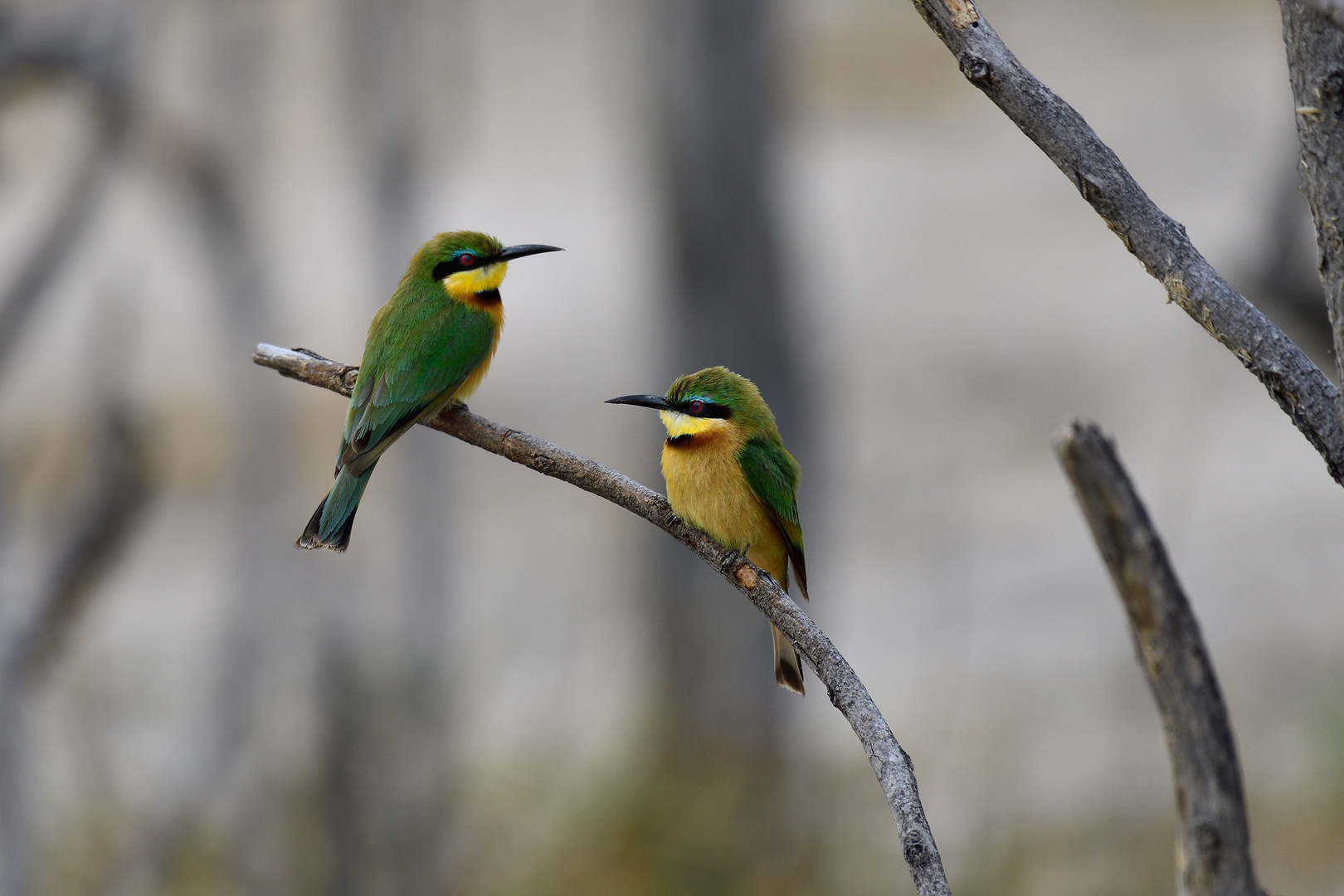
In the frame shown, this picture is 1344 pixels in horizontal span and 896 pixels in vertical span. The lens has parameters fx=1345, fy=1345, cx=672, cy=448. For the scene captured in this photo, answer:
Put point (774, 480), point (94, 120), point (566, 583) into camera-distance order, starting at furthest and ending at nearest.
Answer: point (566, 583) < point (94, 120) < point (774, 480)

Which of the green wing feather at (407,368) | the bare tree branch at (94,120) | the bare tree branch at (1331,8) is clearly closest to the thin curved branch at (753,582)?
the green wing feather at (407,368)

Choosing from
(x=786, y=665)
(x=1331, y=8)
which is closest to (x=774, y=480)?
(x=786, y=665)

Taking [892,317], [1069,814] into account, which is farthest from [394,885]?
[892,317]

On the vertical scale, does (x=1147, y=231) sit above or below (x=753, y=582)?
above

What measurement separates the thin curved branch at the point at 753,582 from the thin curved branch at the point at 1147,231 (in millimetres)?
472

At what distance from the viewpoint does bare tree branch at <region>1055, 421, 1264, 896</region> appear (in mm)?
1290

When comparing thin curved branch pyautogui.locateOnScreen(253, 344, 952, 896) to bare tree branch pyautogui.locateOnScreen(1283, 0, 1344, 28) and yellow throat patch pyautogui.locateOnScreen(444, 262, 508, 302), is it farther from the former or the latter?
bare tree branch pyautogui.locateOnScreen(1283, 0, 1344, 28)

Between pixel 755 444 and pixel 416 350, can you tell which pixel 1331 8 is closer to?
pixel 755 444

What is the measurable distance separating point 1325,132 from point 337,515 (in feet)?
5.26

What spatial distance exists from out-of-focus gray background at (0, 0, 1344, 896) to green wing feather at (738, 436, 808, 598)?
159cm

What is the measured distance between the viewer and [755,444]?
2.50m

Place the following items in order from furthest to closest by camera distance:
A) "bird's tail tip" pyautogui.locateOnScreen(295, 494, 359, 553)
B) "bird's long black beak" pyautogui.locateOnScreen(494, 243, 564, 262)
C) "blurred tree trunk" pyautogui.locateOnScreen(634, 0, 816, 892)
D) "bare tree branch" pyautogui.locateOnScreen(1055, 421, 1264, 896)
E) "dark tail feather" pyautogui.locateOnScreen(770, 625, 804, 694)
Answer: "blurred tree trunk" pyautogui.locateOnScreen(634, 0, 816, 892)
"bird's long black beak" pyautogui.locateOnScreen(494, 243, 564, 262)
"dark tail feather" pyautogui.locateOnScreen(770, 625, 804, 694)
"bird's tail tip" pyautogui.locateOnScreen(295, 494, 359, 553)
"bare tree branch" pyautogui.locateOnScreen(1055, 421, 1264, 896)

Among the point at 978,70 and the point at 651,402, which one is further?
the point at 651,402

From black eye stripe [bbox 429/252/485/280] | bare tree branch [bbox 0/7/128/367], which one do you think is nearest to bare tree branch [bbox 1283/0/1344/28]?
black eye stripe [bbox 429/252/485/280]
